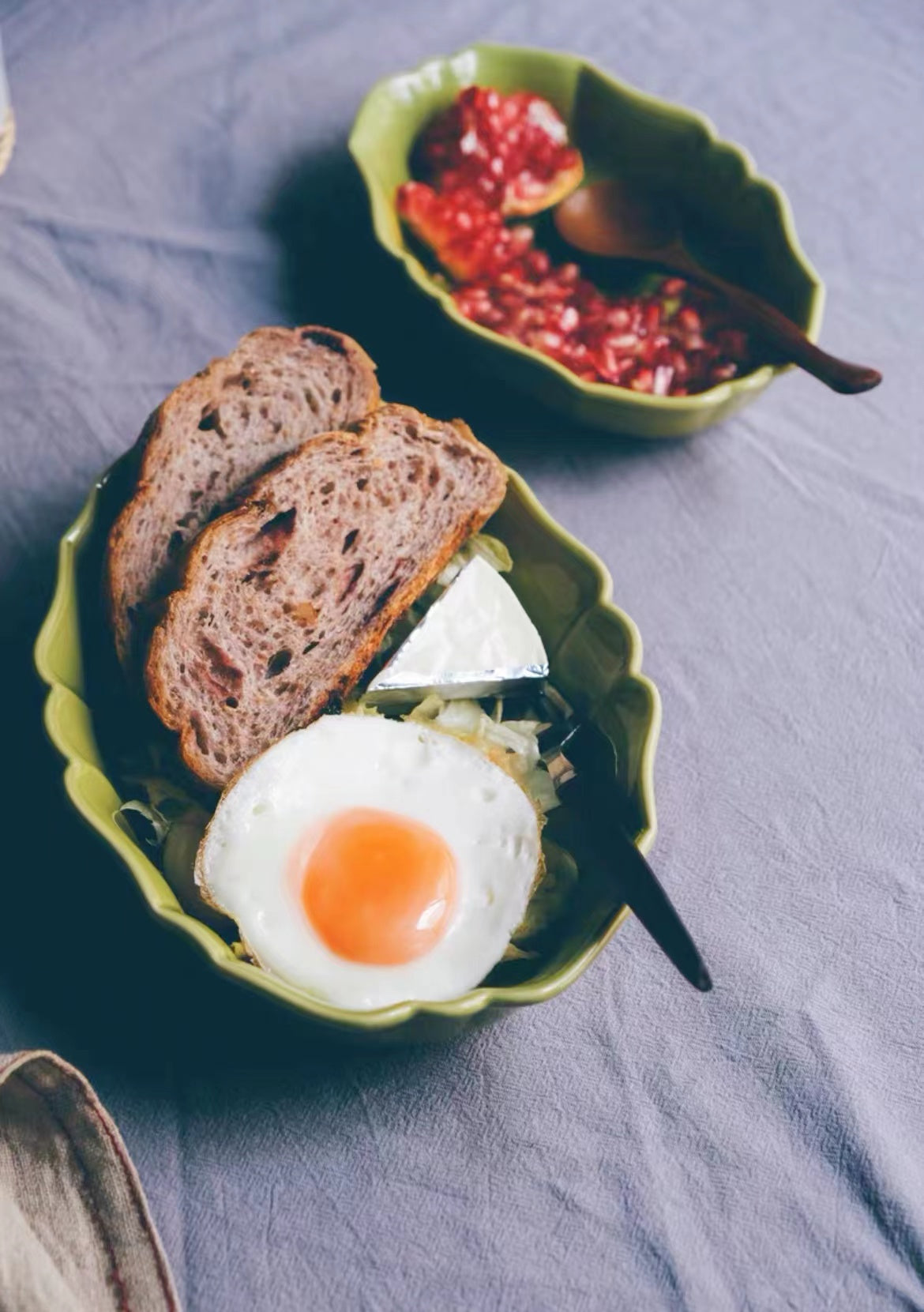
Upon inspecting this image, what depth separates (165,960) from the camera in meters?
1.66

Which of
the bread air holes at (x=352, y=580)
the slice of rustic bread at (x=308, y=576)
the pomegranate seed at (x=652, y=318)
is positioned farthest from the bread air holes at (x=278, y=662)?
the pomegranate seed at (x=652, y=318)

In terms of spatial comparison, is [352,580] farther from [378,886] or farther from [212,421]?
[378,886]

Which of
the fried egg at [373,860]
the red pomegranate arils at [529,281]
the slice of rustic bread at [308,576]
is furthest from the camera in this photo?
the red pomegranate arils at [529,281]

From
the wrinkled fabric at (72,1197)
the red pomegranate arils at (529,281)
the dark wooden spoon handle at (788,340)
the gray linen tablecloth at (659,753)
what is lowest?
the wrinkled fabric at (72,1197)

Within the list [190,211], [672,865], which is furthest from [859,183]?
[672,865]

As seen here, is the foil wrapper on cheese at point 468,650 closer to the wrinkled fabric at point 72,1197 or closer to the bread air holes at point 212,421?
the bread air holes at point 212,421

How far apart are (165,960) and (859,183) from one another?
2.23m

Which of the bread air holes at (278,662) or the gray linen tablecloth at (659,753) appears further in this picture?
the bread air holes at (278,662)

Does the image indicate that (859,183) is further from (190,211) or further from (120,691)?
(120,691)

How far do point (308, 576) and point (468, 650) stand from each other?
0.25 m

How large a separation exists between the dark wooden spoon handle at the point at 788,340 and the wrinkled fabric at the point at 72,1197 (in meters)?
1.58

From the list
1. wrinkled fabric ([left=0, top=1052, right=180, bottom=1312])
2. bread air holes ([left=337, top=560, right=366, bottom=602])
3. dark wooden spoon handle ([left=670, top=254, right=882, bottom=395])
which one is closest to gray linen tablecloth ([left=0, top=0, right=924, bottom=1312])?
wrinkled fabric ([left=0, top=1052, right=180, bottom=1312])

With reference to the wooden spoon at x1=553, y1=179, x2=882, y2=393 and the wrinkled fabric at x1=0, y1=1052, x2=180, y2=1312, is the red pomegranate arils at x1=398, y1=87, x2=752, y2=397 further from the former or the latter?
the wrinkled fabric at x1=0, y1=1052, x2=180, y2=1312

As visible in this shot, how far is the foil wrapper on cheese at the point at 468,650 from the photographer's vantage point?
1.80 metres
